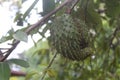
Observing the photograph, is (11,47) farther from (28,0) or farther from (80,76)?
(80,76)

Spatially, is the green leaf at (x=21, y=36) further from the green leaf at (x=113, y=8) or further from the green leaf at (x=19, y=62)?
the green leaf at (x=113, y=8)

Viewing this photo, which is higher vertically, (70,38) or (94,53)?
(70,38)

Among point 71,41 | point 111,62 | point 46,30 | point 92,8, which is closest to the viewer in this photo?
point 71,41

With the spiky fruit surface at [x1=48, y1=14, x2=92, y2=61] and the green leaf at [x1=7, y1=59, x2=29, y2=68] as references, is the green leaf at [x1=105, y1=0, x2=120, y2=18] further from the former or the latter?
the green leaf at [x1=7, y1=59, x2=29, y2=68]

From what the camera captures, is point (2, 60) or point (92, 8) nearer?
point (2, 60)

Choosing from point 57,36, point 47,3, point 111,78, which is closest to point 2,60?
point 57,36

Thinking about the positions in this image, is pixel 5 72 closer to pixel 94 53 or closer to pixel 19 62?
pixel 19 62

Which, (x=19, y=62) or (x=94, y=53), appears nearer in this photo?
(x=19, y=62)

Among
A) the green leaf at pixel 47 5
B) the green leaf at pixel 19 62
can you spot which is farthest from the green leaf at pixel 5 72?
the green leaf at pixel 47 5

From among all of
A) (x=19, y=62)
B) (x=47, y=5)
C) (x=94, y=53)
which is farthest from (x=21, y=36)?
(x=94, y=53)

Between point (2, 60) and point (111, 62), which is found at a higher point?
point (2, 60)
